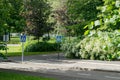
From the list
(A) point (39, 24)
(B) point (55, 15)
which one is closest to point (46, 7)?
(A) point (39, 24)

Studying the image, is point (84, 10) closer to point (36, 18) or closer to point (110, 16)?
point (36, 18)

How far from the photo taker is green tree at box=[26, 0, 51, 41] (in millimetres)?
43219

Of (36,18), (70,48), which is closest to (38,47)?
(36,18)

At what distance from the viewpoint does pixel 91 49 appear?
29.3m

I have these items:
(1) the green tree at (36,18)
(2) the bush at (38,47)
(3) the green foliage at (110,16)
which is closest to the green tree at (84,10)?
(2) the bush at (38,47)

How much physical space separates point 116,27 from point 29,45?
1567 inches

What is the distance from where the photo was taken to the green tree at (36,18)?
142 feet

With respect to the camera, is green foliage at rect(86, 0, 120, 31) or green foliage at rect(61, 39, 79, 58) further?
green foliage at rect(61, 39, 79, 58)

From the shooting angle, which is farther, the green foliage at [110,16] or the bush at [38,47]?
the bush at [38,47]

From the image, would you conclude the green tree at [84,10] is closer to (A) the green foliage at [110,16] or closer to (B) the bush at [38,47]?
(B) the bush at [38,47]

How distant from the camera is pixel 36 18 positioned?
43.4 m

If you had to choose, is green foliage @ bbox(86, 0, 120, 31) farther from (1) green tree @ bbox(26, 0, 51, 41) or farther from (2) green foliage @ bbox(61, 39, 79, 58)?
(1) green tree @ bbox(26, 0, 51, 41)

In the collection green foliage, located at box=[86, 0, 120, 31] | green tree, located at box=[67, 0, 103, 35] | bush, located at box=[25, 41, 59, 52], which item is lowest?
bush, located at box=[25, 41, 59, 52]

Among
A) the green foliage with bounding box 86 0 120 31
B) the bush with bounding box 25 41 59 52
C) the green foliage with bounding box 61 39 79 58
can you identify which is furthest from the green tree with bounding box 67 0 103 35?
the green foliage with bounding box 86 0 120 31
